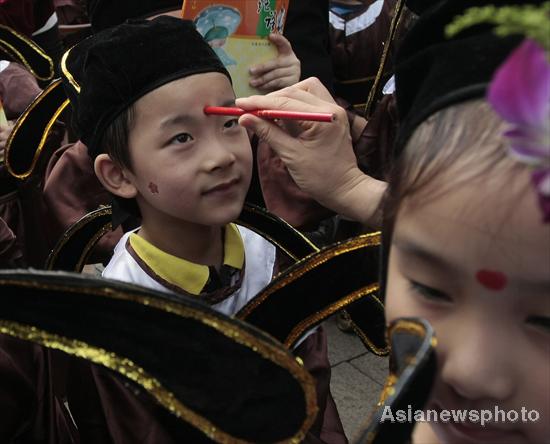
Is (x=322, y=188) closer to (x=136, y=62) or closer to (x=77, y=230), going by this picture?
(x=136, y=62)

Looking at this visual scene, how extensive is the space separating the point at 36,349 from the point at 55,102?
840 millimetres

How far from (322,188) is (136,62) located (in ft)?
1.27

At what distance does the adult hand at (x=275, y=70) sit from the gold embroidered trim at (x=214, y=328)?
0.81m

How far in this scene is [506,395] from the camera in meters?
0.57

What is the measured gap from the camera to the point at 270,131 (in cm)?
97

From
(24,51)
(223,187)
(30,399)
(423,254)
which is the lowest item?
(24,51)

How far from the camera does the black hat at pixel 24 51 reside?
7.39 ft

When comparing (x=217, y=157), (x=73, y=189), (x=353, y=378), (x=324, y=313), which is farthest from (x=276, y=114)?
(x=353, y=378)

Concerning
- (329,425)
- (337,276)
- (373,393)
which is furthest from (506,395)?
(373,393)

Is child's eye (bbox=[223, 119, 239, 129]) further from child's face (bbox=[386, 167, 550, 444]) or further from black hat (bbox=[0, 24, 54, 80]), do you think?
black hat (bbox=[0, 24, 54, 80])

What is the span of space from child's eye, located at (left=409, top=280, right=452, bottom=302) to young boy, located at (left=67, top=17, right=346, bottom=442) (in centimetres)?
48

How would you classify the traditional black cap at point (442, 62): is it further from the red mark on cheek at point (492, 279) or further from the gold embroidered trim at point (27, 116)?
the gold embroidered trim at point (27, 116)

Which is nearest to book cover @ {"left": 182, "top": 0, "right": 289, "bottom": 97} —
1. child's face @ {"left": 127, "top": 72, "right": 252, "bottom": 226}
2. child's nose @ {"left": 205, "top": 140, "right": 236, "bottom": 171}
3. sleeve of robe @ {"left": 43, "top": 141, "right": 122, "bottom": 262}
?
child's face @ {"left": 127, "top": 72, "right": 252, "bottom": 226}

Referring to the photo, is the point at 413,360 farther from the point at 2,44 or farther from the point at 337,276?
the point at 2,44
